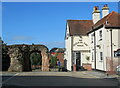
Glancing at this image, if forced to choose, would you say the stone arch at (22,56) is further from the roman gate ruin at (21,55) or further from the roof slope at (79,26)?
the roof slope at (79,26)

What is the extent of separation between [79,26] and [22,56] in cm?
1169

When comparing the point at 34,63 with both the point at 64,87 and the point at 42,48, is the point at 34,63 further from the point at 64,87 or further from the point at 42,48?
the point at 64,87

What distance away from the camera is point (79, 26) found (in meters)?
42.6

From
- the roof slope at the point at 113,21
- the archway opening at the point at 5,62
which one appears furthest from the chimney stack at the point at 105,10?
the archway opening at the point at 5,62

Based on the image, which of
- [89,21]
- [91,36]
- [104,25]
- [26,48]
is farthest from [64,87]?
[89,21]

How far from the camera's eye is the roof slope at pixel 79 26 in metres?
41.0

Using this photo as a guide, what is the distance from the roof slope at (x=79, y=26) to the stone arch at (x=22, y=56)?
5980 millimetres

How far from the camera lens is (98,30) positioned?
3153cm

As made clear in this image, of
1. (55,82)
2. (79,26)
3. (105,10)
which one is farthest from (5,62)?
(55,82)

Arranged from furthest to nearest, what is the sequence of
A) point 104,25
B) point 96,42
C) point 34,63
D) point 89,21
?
1. point 34,63
2. point 89,21
3. point 96,42
4. point 104,25

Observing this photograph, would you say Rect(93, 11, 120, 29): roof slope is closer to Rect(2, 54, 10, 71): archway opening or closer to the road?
the road

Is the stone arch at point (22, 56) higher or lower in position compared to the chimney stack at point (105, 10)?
lower

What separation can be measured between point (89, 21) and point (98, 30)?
12133mm

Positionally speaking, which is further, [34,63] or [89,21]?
[34,63]
